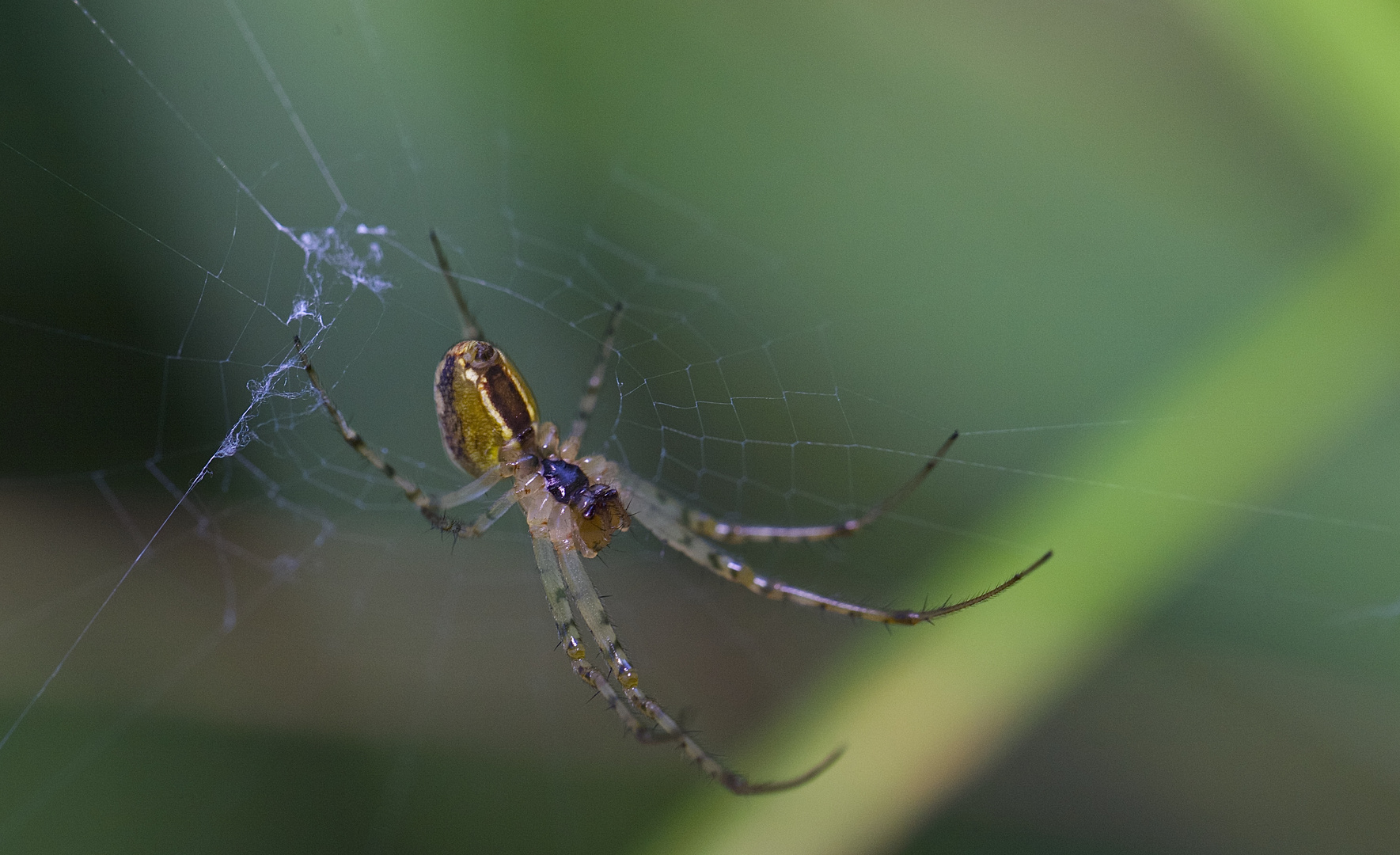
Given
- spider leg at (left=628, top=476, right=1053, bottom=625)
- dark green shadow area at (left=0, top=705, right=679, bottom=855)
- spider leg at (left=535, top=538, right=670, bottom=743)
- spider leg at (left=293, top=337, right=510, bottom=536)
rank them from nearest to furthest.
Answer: spider leg at (left=293, top=337, right=510, bottom=536)
spider leg at (left=628, top=476, right=1053, bottom=625)
dark green shadow area at (left=0, top=705, right=679, bottom=855)
spider leg at (left=535, top=538, right=670, bottom=743)

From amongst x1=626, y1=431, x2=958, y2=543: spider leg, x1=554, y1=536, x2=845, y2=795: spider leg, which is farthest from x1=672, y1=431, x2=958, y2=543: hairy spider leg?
x1=554, y1=536, x2=845, y2=795: spider leg

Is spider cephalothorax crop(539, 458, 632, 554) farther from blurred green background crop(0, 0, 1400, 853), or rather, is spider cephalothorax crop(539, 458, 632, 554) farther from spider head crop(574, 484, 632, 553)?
blurred green background crop(0, 0, 1400, 853)

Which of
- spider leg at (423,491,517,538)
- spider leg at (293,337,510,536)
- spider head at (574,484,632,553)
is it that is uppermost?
spider leg at (293,337,510,536)

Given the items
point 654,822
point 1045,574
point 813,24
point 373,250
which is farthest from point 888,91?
point 654,822

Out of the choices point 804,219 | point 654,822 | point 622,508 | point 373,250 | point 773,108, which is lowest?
point 654,822

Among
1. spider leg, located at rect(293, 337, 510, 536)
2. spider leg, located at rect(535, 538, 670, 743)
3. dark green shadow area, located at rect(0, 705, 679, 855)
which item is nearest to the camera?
spider leg, located at rect(293, 337, 510, 536)

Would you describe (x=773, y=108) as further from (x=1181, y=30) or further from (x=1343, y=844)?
(x=1343, y=844)

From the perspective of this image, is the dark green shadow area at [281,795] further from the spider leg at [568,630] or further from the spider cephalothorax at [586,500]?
the spider cephalothorax at [586,500]

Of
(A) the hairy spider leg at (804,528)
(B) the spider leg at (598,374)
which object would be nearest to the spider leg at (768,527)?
(A) the hairy spider leg at (804,528)
